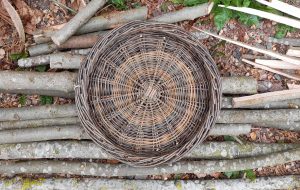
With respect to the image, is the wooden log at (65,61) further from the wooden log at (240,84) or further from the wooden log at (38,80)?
the wooden log at (240,84)

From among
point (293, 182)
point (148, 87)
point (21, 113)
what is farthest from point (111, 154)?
point (293, 182)

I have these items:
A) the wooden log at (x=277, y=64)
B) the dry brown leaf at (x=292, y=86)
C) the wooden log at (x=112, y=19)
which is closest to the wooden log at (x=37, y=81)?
the wooden log at (x=112, y=19)

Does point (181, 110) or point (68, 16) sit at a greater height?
point (68, 16)

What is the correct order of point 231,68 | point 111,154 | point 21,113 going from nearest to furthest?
1. point 111,154
2. point 21,113
3. point 231,68

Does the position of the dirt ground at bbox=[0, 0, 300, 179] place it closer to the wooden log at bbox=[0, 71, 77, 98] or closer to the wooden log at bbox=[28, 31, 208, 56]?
the wooden log at bbox=[28, 31, 208, 56]

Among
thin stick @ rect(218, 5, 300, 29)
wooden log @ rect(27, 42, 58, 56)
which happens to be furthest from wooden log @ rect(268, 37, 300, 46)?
wooden log @ rect(27, 42, 58, 56)

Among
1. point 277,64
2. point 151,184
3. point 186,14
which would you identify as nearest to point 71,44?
point 186,14

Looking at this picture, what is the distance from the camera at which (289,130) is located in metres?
4.04

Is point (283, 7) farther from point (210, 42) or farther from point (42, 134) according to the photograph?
point (42, 134)

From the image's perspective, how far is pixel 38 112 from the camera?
3734 mm

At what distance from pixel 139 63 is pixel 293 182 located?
1900 millimetres

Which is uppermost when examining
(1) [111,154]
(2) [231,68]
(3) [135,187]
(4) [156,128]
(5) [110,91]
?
(2) [231,68]

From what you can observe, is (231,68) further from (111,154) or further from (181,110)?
(111,154)

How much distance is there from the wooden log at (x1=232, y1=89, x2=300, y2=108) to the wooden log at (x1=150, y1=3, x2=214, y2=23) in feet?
2.88
